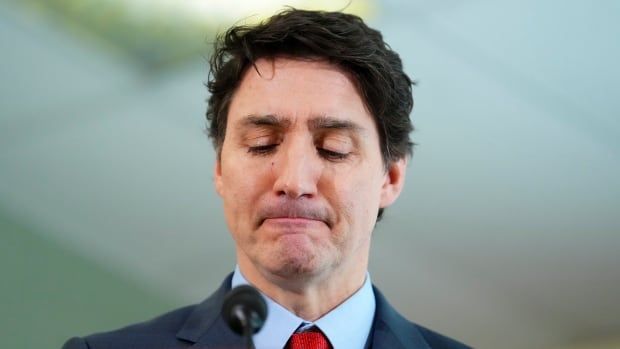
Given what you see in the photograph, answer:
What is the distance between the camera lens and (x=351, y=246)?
176 cm

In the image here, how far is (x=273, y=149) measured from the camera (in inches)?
69.1

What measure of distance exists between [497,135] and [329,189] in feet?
5.91

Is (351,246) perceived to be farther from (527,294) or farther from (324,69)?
(527,294)

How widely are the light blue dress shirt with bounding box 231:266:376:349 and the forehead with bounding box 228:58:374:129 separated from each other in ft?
0.82

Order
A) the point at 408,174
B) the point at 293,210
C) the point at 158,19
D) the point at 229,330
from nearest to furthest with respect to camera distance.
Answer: the point at 293,210 < the point at 229,330 < the point at 158,19 < the point at 408,174

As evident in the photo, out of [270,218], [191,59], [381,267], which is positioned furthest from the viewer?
[381,267]

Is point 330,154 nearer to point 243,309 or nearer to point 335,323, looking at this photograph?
point 335,323

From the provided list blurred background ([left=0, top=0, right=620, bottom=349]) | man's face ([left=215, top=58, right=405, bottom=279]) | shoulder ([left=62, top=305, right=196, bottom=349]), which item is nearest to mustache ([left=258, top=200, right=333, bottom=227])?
man's face ([left=215, top=58, right=405, bottom=279])

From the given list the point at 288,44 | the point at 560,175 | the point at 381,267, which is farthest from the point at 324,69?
the point at 381,267

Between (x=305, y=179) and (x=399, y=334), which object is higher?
(x=305, y=179)

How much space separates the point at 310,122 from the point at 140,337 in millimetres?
398

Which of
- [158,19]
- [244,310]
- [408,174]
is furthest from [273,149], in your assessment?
[408,174]

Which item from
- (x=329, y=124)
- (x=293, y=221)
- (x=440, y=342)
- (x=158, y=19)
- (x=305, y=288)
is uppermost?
(x=158, y=19)

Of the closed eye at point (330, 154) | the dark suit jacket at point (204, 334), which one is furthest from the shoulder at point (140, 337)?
the closed eye at point (330, 154)
